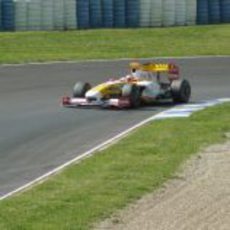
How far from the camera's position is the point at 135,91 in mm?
16219

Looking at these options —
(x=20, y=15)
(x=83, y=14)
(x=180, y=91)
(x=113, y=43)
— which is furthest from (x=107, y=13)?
(x=180, y=91)

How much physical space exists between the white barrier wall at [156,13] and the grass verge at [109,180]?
22.4 metres

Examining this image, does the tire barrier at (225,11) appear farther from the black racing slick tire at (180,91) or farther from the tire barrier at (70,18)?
the black racing slick tire at (180,91)

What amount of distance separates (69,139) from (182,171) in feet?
10.2

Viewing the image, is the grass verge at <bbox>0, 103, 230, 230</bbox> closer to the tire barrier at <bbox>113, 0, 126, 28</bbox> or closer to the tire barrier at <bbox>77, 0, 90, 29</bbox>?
the tire barrier at <bbox>77, 0, 90, 29</bbox>

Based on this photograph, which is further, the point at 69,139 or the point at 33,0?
the point at 33,0

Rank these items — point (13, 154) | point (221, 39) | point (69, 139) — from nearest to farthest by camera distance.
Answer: point (13, 154), point (69, 139), point (221, 39)

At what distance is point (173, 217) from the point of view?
795 cm

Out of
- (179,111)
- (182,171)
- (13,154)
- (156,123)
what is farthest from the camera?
(179,111)

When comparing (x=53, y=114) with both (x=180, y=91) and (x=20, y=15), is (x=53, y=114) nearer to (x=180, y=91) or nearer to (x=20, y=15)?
(x=180, y=91)

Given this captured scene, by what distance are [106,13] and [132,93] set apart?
19266mm

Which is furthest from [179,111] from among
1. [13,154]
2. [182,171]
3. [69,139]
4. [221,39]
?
[221,39]

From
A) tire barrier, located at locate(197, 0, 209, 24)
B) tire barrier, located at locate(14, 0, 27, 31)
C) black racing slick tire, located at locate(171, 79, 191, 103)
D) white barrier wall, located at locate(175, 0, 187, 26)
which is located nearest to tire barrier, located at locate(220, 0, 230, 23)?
tire barrier, located at locate(197, 0, 209, 24)

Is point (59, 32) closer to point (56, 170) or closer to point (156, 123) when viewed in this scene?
point (156, 123)
